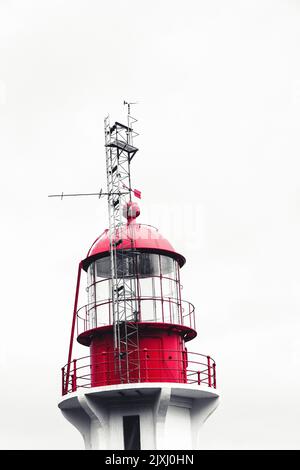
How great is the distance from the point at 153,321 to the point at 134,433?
13.1 ft

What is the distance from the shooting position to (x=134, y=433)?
32.3 meters

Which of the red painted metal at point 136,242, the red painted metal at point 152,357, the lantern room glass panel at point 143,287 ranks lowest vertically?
the red painted metal at point 152,357

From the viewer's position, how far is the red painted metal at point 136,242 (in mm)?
33562

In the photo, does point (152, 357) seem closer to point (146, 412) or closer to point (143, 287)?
point (146, 412)

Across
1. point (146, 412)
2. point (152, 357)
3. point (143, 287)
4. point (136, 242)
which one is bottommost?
point (146, 412)

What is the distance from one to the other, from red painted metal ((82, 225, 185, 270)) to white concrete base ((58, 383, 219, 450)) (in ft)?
16.5

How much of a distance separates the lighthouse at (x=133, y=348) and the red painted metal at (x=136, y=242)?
0.12 ft

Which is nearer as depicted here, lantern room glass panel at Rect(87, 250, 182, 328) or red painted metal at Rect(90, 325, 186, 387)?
red painted metal at Rect(90, 325, 186, 387)

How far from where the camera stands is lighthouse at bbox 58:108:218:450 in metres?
32.0

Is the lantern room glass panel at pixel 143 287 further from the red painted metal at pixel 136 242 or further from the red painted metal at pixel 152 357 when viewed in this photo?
the red painted metal at pixel 152 357

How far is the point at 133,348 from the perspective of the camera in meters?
32.2

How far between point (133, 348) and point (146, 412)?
90.7 inches

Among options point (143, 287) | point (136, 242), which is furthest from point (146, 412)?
point (136, 242)

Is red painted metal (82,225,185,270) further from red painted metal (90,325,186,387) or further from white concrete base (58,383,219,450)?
white concrete base (58,383,219,450)
